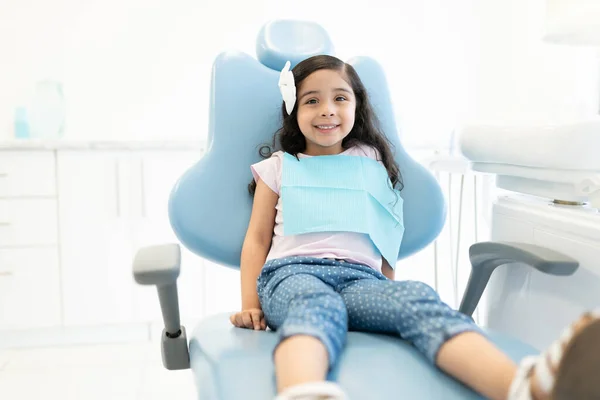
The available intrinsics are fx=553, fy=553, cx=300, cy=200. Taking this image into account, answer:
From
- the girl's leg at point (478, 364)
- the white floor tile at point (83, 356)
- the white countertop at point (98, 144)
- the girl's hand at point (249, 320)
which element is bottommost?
the white floor tile at point (83, 356)

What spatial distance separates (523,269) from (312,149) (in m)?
0.51

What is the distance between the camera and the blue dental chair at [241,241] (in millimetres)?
737

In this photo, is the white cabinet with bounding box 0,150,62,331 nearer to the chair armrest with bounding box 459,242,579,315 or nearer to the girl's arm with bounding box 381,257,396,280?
the girl's arm with bounding box 381,257,396,280

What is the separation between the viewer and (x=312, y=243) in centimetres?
112

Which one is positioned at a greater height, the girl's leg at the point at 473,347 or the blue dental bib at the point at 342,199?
the blue dental bib at the point at 342,199

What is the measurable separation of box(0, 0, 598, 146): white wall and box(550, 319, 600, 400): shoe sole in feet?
6.95

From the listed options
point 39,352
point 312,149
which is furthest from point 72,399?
point 312,149

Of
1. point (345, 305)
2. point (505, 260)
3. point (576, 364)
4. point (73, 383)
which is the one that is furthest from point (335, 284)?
point (73, 383)

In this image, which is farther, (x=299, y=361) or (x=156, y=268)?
(x=156, y=268)

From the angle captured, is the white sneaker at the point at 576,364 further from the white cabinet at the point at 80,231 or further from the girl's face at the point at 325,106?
the white cabinet at the point at 80,231

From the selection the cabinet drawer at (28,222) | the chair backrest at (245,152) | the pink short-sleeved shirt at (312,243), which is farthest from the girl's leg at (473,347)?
the cabinet drawer at (28,222)

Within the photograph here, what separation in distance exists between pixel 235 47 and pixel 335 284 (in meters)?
1.98

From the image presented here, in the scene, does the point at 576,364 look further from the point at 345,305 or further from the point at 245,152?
the point at 245,152

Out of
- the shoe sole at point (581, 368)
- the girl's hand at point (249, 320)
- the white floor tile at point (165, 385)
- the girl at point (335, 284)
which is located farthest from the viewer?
the white floor tile at point (165, 385)
